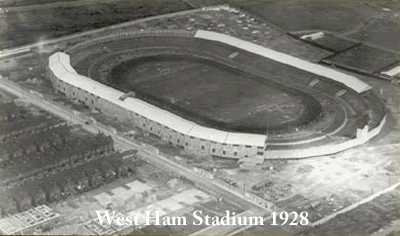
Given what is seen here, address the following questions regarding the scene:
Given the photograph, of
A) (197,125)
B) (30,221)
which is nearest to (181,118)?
(197,125)

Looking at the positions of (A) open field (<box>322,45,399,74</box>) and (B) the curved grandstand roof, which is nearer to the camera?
(B) the curved grandstand roof

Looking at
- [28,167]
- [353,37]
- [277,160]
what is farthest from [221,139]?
[353,37]

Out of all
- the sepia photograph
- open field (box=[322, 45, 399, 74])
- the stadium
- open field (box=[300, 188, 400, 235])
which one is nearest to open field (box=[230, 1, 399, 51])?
the sepia photograph

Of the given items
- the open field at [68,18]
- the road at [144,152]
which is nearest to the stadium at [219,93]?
the road at [144,152]

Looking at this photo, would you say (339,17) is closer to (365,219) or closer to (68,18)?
(68,18)

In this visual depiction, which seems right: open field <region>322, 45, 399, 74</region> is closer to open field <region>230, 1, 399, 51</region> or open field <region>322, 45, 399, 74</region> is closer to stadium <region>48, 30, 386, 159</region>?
open field <region>230, 1, 399, 51</region>

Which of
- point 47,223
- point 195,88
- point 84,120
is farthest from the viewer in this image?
point 195,88

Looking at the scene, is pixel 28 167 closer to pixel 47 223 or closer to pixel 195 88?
pixel 47 223
